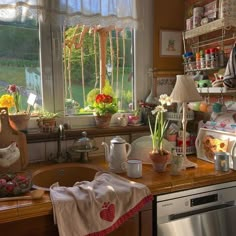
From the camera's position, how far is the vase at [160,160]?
155 centimetres

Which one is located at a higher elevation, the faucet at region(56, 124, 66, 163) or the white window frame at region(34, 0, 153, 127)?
the white window frame at region(34, 0, 153, 127)

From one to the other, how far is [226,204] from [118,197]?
2.28 feet

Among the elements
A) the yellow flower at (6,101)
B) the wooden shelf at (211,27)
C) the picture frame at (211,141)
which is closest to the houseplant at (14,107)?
the yellow flower at (6,101)

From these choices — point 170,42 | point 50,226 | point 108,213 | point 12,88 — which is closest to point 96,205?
point 108,213

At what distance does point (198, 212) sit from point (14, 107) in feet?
4.12

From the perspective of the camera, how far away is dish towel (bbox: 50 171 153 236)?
1.13 metres

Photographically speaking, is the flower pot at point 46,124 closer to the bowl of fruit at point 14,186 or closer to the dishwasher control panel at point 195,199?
the bowl of fruit at point 14,186

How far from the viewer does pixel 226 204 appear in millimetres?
1556

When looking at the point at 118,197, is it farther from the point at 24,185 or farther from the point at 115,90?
the point at 115,90

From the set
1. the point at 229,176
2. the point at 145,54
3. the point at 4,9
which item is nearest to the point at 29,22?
the point at 4,9

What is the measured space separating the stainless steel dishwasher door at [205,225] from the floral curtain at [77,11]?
4.26 ft

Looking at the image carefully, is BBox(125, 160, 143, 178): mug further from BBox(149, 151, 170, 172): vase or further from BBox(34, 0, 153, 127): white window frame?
BBox(34, 0, 153, 127): white window frame

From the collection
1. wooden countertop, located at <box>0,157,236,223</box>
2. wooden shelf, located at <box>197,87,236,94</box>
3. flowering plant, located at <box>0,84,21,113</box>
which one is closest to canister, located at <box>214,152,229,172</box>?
wooden countertop, located at <box>0,157,236,223</box>

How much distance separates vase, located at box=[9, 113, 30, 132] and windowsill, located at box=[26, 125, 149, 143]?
0.09 m
